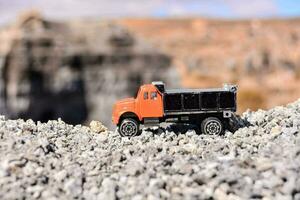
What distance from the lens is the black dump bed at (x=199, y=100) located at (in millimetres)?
11133

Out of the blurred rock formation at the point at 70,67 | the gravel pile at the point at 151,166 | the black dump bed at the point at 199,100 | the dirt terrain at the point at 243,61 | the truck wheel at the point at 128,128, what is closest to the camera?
the gravel pile at the point at 151,166

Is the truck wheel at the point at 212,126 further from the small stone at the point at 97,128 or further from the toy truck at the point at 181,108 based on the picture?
the small stone at the point at 97,128

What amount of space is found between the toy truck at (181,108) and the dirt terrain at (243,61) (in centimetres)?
3632

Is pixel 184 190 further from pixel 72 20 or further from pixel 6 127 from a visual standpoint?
pixel 72 20

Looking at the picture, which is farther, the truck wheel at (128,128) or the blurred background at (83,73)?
the blurred background at (83,73)

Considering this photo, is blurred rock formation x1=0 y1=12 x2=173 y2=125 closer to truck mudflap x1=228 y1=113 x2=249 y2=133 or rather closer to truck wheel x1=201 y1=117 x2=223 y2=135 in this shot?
truck mudflap x1=228 y1=113 x2=249 y2=133

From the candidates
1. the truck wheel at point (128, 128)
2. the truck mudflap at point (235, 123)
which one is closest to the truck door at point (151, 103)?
the truck wheel at point (128, 128)

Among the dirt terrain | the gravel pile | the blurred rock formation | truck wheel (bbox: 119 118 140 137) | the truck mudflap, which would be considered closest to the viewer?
the gravel pile

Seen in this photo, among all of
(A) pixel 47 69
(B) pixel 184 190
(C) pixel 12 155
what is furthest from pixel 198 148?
(A) pixel 47 69

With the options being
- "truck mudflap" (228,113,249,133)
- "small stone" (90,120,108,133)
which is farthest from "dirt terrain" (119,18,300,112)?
"small stone" (90,120,108,133)

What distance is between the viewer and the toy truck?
11.2m

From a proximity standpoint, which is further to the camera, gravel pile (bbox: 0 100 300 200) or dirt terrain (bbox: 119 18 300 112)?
dirt terrain (bbox: 119 18 300 112)

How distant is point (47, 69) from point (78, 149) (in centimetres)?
3653

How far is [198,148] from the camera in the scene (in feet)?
31.3
